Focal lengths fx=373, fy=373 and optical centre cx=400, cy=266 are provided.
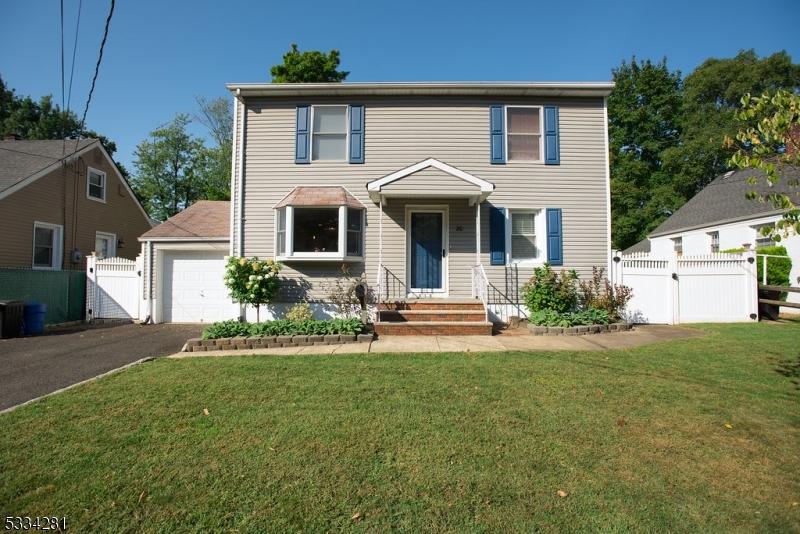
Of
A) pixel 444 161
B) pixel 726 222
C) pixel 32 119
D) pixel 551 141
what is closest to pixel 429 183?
pixel 444 161

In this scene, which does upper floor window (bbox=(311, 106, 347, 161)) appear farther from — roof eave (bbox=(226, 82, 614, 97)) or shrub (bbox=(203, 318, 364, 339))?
shrub (bbox=(203, 318, 364, 339))

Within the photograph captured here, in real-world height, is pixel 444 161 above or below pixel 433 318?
above

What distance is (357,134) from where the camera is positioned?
988cm

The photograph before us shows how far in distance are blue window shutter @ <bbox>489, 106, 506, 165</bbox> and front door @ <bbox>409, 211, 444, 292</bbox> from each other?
204 centimetres

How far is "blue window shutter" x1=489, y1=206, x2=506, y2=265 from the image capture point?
31.3ft

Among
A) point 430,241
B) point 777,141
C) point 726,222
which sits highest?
point 726,222

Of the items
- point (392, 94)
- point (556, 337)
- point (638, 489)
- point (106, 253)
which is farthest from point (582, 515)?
point (106, 253)

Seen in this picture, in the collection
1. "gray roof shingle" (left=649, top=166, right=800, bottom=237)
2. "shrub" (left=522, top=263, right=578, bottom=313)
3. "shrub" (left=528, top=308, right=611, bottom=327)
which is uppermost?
"gray roof shingle" (left=649, top=166, right=800, bottom=237)

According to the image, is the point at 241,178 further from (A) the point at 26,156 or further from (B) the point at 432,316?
(A) the point at 26,156

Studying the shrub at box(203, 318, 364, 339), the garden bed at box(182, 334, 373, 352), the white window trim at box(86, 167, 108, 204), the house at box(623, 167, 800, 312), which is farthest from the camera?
the white window trim at box(86, 167, 108, 204)

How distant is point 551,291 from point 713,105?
32685 millimetres

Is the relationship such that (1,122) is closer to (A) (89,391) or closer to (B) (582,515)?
(A) (89,391)

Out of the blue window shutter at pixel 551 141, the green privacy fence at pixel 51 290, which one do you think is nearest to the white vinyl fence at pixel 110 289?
the green privacy fence at pixel 51 290

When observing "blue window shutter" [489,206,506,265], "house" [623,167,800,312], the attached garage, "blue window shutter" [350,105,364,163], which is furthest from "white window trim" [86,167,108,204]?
"house" [623,167,800,312]
